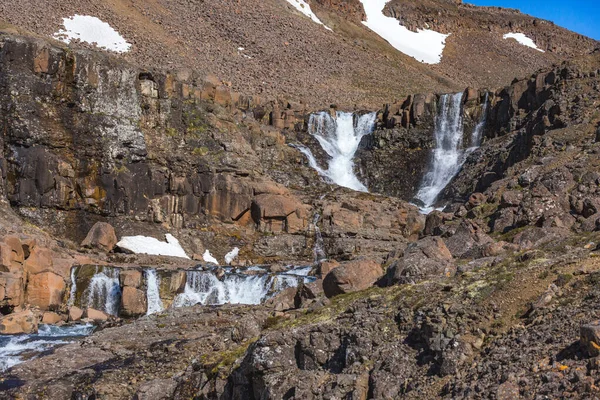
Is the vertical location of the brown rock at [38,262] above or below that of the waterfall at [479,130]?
below

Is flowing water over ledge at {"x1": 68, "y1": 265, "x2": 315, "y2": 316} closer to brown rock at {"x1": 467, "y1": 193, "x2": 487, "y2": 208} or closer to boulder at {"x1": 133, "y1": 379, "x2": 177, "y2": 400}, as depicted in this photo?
brown rock at {"x1": 467, "y1": 193, "x2": 487, "y2": 208}

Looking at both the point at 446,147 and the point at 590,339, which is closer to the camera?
the point at 590,339

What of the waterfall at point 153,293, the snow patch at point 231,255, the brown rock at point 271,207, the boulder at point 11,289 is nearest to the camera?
the boulder at point 11,289

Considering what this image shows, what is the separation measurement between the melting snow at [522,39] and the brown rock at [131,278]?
10168cm

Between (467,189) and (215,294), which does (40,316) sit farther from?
(467,189)

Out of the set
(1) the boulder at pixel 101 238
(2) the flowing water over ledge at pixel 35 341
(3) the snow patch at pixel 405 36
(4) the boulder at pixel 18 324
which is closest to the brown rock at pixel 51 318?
(2) the flowing water over ledge at pixel 35 341

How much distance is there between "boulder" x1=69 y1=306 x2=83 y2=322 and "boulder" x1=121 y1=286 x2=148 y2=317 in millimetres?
2270

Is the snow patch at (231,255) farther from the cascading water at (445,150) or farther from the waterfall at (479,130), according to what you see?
the waterfall at (479,130)

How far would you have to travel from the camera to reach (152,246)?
1502 inches

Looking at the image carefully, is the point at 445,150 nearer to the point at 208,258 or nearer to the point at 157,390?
the point at 208,258

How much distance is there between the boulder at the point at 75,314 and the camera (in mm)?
25703

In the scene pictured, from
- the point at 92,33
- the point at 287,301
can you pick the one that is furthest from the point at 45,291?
the point at 92,33

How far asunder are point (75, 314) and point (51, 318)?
1023mm

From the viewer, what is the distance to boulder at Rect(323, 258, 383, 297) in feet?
57.1
